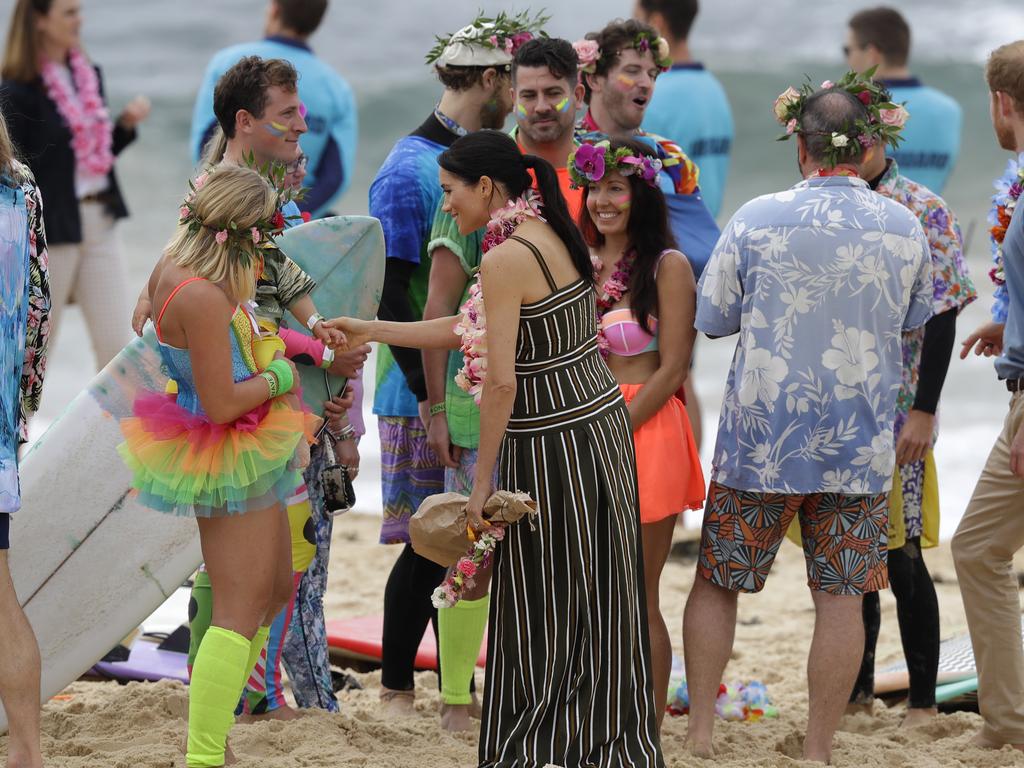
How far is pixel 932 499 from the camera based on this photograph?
4539mm

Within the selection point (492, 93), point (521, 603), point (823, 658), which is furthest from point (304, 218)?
point (823, 658)

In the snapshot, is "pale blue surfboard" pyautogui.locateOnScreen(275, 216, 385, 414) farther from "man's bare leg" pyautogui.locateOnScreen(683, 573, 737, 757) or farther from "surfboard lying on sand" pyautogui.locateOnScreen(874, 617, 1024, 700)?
"surfboard lying on sand" pyautogui.locateOnScreen(874, 617, 1024, 700)

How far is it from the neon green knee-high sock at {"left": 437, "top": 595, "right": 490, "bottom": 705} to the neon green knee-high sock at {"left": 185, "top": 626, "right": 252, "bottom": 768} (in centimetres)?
81

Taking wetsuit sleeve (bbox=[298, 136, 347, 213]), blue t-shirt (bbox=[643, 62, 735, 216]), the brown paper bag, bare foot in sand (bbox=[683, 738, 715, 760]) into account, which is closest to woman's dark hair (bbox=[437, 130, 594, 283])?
the brown paper bag

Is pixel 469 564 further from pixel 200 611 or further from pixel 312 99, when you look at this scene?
pixel 312 99

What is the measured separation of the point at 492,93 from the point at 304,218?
2.28 ft

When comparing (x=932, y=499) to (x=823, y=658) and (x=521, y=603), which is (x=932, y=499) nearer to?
(x=823, y=658)

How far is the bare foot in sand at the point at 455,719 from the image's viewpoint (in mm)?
4246

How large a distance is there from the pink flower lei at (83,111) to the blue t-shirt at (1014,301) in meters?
4.88

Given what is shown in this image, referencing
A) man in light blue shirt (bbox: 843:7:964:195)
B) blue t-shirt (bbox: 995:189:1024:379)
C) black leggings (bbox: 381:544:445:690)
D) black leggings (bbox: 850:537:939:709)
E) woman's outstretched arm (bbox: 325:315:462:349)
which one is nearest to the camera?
woman's outstretched arm (bbox: 325:315:462:349)

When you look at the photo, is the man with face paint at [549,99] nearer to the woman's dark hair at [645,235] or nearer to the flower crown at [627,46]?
the woman's dark hair at [645,235]

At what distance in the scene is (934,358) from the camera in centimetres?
431

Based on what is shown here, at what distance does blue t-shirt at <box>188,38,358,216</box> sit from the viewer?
7047 mm

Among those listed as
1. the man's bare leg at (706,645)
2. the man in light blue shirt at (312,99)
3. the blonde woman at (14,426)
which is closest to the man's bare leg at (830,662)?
the man's bare leg at (706,645)
